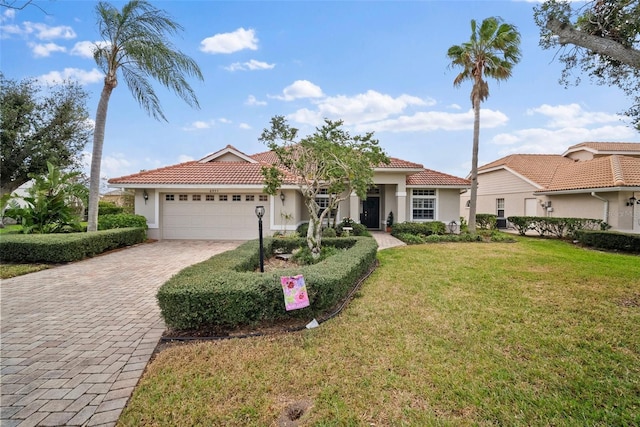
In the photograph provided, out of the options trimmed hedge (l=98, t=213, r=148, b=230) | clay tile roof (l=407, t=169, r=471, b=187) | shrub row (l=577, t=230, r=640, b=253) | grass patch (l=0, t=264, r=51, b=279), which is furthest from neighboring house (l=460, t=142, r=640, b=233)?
grass patch (l=0, t=264, r=51, b=279)

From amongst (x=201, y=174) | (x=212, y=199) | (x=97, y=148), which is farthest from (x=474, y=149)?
(x=97, y=148)

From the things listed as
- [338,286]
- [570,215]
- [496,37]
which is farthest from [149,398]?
[570,215]

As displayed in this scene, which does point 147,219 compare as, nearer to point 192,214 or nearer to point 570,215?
point 192,214

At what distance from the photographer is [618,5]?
16.0 ft

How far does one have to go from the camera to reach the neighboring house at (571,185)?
1431 centimetres

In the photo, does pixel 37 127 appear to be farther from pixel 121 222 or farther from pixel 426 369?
pixel 426 369

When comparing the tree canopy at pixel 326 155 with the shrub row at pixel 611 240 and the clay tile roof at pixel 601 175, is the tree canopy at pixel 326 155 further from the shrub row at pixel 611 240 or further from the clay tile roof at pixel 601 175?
the clay tile roof at pixel 601 175

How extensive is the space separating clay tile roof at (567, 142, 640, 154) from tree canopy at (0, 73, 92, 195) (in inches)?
1447

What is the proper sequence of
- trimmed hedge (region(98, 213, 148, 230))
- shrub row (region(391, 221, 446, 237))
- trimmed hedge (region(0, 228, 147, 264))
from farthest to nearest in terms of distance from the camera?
1. shrub row (region(391, 221, 446, 237))
2. trimmed hedge (region(98, 213, 148, 230))
3. trimmed hedge (region(0, 228, 147, 264))

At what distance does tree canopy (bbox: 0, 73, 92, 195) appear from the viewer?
19031 millimetres

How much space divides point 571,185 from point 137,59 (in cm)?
2318

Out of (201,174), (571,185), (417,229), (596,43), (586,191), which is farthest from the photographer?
(571,185)

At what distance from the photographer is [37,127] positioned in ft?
66.0

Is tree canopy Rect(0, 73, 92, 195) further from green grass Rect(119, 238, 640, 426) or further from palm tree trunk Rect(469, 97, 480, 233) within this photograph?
palm tree trunk Rect(469, 97, 480, 233)
